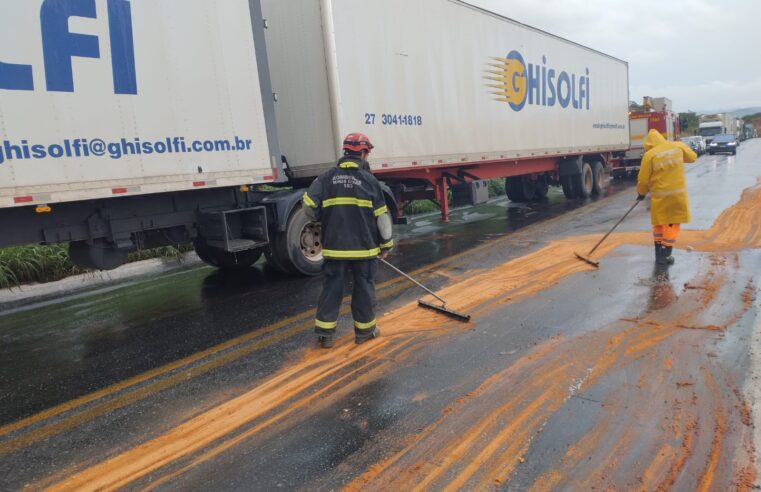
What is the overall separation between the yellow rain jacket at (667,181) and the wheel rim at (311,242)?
464 centimetres

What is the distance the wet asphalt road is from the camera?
114 inches

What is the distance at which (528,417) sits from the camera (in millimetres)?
3305

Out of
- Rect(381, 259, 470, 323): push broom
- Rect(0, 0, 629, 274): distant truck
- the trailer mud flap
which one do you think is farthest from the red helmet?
the trailer mud flap

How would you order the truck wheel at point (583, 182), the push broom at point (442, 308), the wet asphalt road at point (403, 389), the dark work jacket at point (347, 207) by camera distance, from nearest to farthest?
the wet asphalt road at point (403, 389) → the dark work jacket at point (347, 207) → the push broom at point (442, 308) → the truck wheel at point (583, 182)

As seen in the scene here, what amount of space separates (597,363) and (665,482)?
1456 mm

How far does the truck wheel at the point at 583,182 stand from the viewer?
16.0 m

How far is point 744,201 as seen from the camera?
1207 cm

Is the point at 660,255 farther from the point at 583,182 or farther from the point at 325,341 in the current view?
the point at 583,182

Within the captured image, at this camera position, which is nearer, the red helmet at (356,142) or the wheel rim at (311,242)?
the red helmet at (356,142)

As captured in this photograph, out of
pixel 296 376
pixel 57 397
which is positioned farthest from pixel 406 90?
pixel 57 397

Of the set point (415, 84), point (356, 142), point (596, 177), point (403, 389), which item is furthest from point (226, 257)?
point (596, 177)

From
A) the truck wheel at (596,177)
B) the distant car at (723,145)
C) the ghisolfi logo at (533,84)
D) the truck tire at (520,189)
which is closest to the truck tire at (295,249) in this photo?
the ghisolfi logo at (533,84)

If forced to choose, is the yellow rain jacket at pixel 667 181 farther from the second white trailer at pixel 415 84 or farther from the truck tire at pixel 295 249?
the truck tire at pixel 295 249

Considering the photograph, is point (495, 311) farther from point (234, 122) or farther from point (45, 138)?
point (45, 138)
